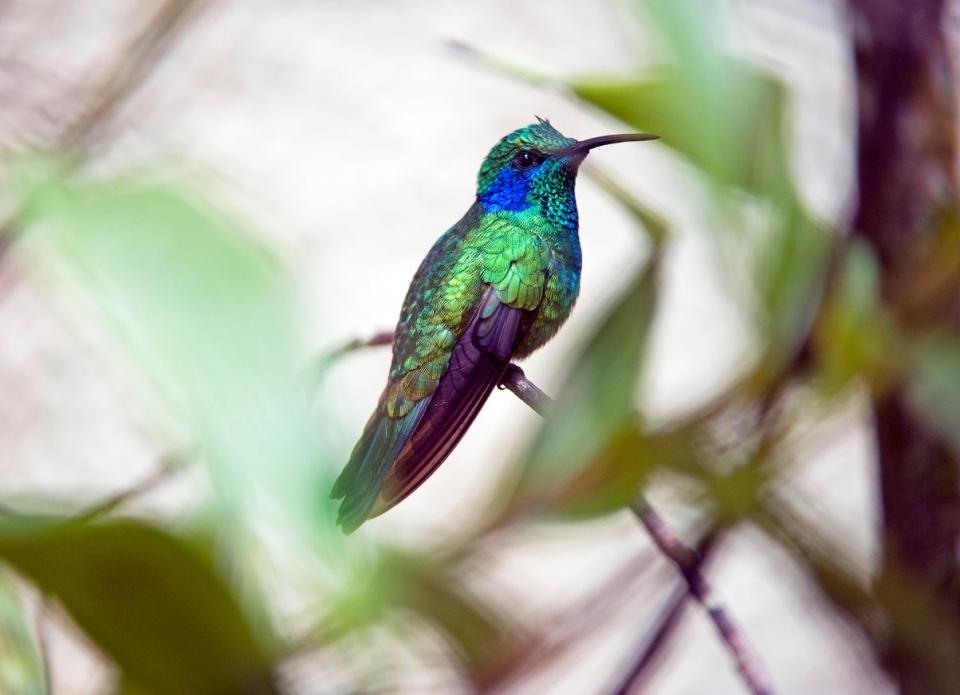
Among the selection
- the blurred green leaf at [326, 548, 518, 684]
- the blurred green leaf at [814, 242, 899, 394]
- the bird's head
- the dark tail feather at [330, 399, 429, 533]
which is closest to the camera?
the dark tail feather at [330, 399, 429, 533]

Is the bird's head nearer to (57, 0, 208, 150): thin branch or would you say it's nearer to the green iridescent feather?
the green iridescent feather

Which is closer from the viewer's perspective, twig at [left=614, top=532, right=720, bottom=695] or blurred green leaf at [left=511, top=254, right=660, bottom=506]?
blurred green leaf at [left=511, top=254, right=660, bottom=506]

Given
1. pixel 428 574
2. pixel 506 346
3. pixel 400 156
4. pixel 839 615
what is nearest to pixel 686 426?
pixel 428 574

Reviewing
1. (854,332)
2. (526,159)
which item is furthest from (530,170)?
(854,332)

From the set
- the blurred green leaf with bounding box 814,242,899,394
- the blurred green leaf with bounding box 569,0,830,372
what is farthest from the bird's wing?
the blurred green leaf with bounding box 814,242,899,394

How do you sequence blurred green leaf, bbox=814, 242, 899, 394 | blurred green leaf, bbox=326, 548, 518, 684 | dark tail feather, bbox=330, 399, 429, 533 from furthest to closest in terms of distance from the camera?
blurred green leaf, bbox=814, 242, 899, 394
blurred green leaf, bbox=326, 548, 518, 684
dark tail feather, bbox=330, 399, 429, 533

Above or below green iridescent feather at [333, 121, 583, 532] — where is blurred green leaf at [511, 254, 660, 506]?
below

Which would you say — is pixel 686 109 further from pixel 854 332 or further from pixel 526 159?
pixel 854 332

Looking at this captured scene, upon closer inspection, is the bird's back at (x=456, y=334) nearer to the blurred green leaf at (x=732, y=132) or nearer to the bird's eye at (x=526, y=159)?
the bird's eye at (x=526, y=159)
